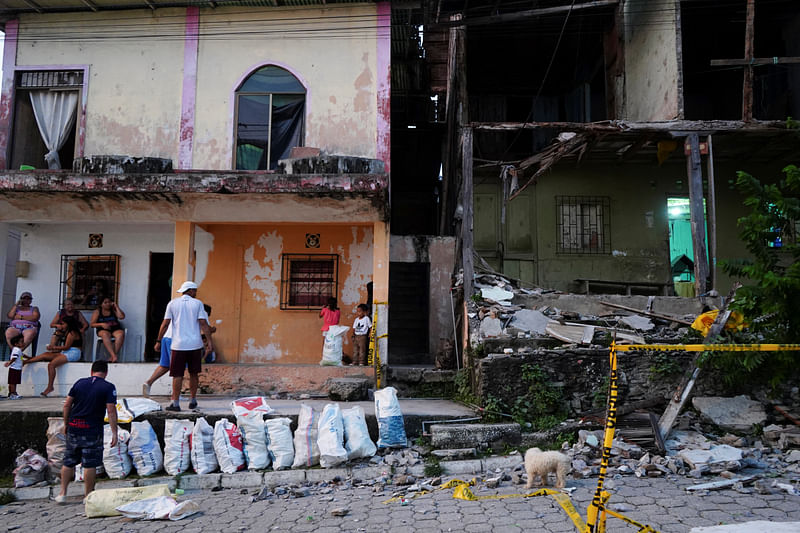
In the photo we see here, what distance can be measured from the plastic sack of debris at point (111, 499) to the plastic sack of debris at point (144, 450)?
0.87m

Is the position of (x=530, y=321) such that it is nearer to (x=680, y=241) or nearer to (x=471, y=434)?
(x=471, y=434)

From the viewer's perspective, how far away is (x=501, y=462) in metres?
6.24

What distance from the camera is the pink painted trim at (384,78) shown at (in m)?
9.59

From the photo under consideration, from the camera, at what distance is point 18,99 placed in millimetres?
10250

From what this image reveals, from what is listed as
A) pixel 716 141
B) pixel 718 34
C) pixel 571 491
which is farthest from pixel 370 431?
pixel 718 34

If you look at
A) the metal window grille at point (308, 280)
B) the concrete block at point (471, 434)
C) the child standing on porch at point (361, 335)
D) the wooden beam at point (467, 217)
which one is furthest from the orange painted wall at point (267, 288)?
the concrete block at point (471, 434)

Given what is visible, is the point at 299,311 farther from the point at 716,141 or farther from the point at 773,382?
the point at 716,141

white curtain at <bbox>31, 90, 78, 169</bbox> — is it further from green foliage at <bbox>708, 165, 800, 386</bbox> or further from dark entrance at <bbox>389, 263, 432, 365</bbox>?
green foliage at <bbox>708, 165, 800, 386</bbox>

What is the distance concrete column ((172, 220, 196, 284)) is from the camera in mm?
9375

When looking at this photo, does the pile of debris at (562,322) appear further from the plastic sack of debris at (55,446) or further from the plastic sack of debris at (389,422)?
the plastic sack of debris at (55,446)

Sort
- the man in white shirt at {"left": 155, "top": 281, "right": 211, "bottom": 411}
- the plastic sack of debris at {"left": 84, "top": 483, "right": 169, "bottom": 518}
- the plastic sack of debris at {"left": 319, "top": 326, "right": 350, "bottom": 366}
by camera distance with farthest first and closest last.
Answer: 1. the plastic sack of debris at {"left": 319, "top": 326, "right": 350, "bottom": 366}
2. the man in white shirt at {"left": 155, "top": 281, "right": 211, "bottom": 411}
3. the plastic sack of debris at {"left": 84, "top": 483, "right": 169, "bottom": 518}

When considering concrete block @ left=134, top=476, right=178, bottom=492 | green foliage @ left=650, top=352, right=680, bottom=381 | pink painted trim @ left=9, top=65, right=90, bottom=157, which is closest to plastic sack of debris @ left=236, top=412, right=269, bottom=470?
concrete block @ left=134, top=476, right=178, bottom=492

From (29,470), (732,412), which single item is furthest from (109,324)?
(732,412)

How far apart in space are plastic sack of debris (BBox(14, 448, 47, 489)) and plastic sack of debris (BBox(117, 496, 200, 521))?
1919mm
